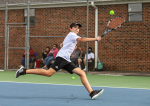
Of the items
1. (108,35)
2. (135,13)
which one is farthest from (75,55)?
(135,13)

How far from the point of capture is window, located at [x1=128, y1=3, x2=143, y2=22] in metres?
14.5

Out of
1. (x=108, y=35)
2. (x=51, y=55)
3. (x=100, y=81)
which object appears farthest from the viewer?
(x=108, y=35)

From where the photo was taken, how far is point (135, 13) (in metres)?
14.6

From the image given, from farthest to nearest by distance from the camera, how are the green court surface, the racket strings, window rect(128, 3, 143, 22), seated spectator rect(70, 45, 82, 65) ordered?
1. window rect(128, 3, 143, 22)
2. seated spectator rect(70, 45, 82, 65)
3. the green court surface
4. the racket strings

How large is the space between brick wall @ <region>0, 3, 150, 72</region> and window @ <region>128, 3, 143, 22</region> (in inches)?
8.9

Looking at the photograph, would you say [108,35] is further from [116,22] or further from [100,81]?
[116,22]

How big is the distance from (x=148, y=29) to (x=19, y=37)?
23.8 ft

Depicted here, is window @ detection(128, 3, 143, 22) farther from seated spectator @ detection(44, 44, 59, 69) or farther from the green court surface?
the green court surface

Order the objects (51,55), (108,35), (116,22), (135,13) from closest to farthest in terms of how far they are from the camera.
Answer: (116,22) < (51,55) < (135,13) < (108,35)

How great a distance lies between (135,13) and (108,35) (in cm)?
178

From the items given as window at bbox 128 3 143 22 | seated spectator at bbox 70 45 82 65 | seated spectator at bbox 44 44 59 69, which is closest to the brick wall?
window at bbox 128 3 143 22

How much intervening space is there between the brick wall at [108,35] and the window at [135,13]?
0.74 feet

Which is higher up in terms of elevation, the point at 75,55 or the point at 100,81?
the point at 75,55

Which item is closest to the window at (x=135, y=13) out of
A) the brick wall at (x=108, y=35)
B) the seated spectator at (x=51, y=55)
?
the brick wall at (x=108, y=35)
